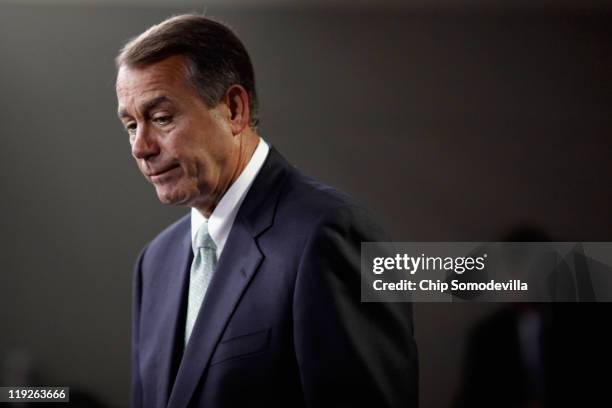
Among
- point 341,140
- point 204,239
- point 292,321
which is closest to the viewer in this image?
point 292,321

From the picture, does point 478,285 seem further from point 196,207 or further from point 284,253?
point 196,207

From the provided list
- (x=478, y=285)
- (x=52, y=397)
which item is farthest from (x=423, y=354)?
(x=52, y=397)

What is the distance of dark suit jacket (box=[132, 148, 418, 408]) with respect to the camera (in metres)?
1.00

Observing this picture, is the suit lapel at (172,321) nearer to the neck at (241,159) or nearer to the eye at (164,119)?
the neck at (241,159)

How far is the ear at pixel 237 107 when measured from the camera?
1.11 metres

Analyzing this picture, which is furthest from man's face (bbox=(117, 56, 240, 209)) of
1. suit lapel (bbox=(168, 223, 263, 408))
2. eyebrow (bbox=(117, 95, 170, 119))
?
suit lapel (bbox=(168, 223, 263, 408))

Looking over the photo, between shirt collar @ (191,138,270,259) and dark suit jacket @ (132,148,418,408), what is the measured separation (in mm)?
12

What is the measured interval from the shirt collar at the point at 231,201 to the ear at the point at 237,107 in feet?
0.14

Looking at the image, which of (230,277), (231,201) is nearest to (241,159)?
(231,201)

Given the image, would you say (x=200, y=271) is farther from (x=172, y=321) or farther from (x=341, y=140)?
(x=341, y=140)

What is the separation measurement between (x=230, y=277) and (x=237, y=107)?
0.24m

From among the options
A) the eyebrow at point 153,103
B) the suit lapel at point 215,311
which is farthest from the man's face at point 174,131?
the suit lapel at point 215,311

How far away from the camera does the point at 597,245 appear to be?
1182 mm

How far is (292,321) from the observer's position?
1.02 metres
